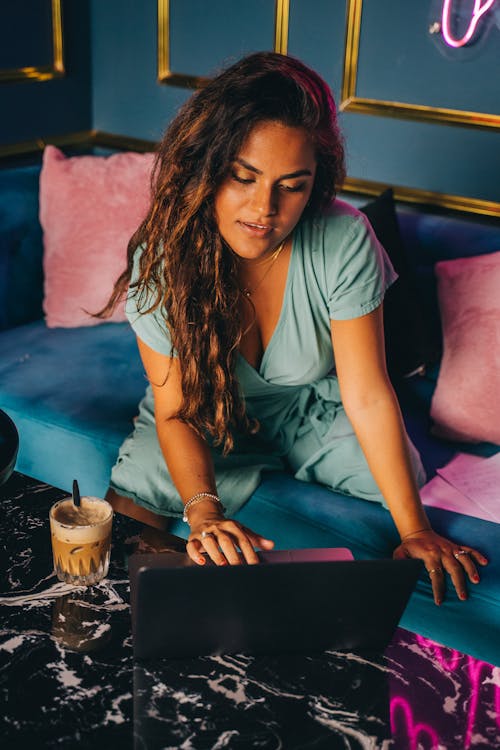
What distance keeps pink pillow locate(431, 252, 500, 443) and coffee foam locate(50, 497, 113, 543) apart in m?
1.11

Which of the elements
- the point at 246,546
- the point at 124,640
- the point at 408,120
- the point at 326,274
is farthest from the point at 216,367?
the point at 408,120

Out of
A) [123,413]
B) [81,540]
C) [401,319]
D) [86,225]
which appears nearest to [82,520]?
[81,540]

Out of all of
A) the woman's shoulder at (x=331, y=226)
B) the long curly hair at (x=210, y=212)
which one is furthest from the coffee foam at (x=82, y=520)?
the woman's shoulder at (x=331, y=226)

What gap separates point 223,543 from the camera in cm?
127

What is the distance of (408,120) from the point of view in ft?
8.37

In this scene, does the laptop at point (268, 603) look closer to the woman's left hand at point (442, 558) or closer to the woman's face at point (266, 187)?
the woman's left hand at point (442, 558)

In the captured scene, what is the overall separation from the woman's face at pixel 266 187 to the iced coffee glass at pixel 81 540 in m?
0.57

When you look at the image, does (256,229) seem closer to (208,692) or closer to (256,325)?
(256,325)

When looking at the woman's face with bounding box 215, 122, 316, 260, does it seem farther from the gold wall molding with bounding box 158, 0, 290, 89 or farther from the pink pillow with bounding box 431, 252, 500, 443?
the gold wall molding with bounding box 158, 0, 290, 89

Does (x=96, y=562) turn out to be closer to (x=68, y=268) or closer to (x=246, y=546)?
(x=246, y=546)

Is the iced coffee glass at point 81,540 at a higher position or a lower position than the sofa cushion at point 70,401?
higher

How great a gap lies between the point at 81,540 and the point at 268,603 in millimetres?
330

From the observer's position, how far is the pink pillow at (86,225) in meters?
2.54

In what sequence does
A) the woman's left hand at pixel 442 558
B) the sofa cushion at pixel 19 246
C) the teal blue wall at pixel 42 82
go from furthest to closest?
1. the teal blue wall at pixel 42 82
2. the sofa cushion at pixel 19 246
3. the woman's left hand at pixel 442 558
